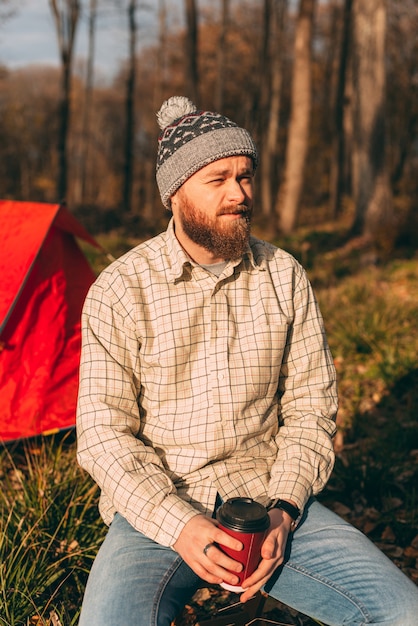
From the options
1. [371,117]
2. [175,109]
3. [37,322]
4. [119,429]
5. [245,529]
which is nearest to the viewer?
[245,529]

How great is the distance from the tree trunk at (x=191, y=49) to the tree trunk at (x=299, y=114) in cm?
203

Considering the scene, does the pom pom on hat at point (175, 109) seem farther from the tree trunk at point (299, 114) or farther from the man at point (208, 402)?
the tree trunk at point (299, 114)

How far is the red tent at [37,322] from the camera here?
144 inches

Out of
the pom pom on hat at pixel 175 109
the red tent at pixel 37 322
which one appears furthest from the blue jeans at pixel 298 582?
the red tent at pixel 37 322

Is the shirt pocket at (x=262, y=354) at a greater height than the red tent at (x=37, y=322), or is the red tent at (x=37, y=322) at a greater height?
the shirt pocket at (x=262, y=354)

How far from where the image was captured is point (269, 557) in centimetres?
186

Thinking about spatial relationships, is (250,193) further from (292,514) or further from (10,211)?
(10,211)

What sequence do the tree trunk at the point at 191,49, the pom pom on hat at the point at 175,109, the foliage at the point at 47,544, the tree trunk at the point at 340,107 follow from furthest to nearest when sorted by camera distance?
the tree trunk at the point at 340,107 < the tree trunk at the point at 191,49 < the pom pom on hat at the point at 175,109 < the foliage at the point at 47,544

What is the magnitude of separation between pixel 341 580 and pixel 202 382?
787mm

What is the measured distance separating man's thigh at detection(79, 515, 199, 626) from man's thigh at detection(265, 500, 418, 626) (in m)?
0.33

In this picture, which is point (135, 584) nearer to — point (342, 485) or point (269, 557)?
point (269, 557)

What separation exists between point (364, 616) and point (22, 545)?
1.37 meters

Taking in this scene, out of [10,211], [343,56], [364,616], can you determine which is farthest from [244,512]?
[343,56]

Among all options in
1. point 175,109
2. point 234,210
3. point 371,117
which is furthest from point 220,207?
point 371,117
